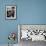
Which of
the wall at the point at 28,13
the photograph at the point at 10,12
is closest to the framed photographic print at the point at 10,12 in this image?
the photograph at the point at 10,12

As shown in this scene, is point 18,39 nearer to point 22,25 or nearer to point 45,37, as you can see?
point 22,25

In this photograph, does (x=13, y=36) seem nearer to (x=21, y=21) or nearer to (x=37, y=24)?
(x=21, y=21)

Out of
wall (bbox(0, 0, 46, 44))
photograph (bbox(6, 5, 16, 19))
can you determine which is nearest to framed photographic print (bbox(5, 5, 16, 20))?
photograph (bbox(6, 5, 16, 19))

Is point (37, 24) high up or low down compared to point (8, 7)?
down

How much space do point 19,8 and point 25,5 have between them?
213mm

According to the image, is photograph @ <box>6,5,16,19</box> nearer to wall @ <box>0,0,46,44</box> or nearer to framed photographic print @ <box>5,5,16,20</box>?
framed photographic print @ <box>5,5,16,20</box>

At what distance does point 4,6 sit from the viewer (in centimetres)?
442

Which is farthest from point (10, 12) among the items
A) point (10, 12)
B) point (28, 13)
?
point (28, 13)

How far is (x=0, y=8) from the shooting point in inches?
174

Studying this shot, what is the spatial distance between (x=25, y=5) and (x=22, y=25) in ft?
2.12

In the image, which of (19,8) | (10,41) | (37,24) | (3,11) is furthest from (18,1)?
(10,41)

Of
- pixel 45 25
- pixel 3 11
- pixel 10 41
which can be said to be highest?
pixel 3 11

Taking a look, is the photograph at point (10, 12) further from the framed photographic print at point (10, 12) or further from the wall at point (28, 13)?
the wall at point (28, 13)

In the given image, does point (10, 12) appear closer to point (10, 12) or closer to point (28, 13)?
point (10, 12)
